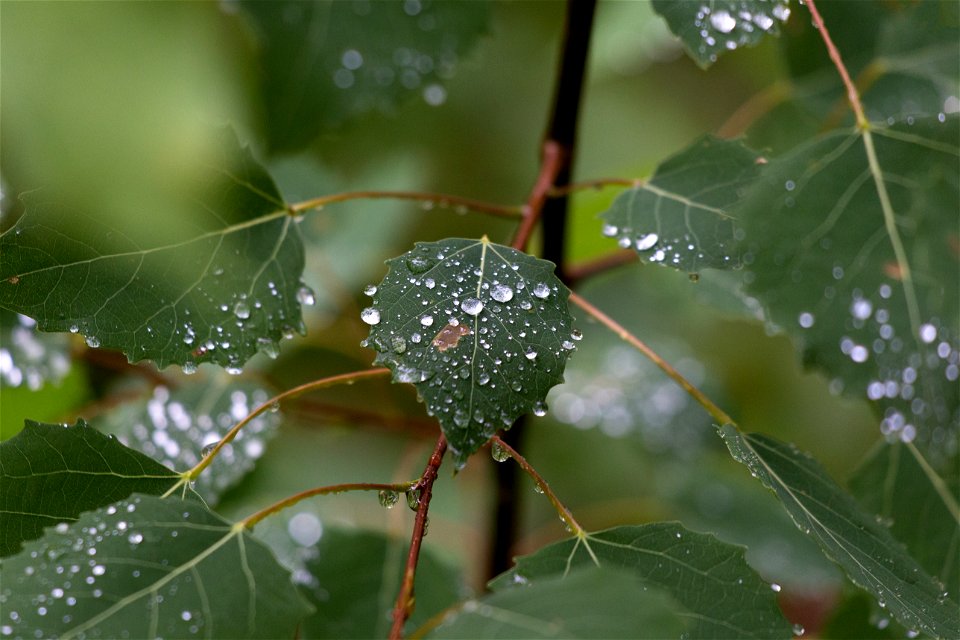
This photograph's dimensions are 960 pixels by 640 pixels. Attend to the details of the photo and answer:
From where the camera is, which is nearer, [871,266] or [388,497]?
[388,497]

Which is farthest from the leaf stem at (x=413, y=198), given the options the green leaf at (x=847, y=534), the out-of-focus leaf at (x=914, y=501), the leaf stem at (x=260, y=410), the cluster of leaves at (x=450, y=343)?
the out-of-focus leaf at (x=914, y=501)

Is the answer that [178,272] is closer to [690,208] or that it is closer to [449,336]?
[449,336]

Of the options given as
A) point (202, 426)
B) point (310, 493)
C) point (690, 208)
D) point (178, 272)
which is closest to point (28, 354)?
point (202, 426)

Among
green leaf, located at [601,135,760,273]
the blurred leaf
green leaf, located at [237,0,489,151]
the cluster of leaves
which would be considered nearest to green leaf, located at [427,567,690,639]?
the cluster of leaves

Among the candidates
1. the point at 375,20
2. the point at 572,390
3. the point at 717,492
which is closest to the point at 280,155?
the point at 375,20

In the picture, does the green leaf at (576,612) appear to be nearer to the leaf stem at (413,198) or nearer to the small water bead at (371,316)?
the small water bead at (371,316)
